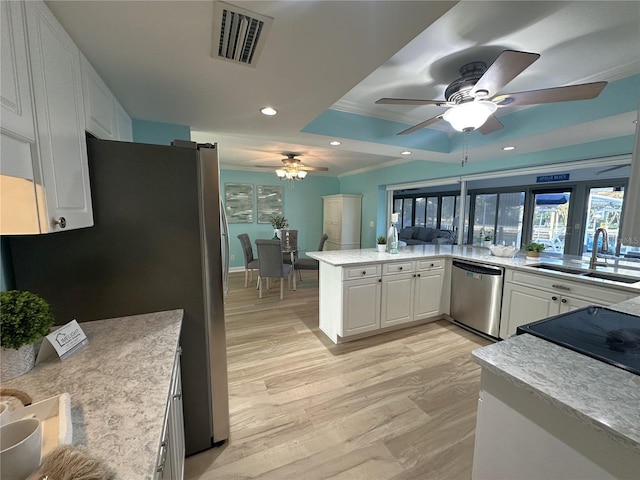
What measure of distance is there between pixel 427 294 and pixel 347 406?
1.79 metres

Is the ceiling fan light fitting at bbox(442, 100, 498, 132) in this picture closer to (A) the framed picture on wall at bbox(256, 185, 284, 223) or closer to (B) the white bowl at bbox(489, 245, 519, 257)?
(B) the white bowl at bbox(489, 245, 519, 257)

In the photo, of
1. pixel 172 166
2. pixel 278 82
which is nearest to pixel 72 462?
pixel 172 166

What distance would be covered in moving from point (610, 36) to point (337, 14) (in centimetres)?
178

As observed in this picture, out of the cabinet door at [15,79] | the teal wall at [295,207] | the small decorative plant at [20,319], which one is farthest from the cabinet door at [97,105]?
the teal wall at [295,207]

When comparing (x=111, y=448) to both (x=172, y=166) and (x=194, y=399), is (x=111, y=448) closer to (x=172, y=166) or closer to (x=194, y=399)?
(x=194, y=399)

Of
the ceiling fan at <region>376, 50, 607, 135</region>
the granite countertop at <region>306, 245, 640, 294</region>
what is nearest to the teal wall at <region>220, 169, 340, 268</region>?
the granite countertop at <region>306, 245, 640, 294</region>

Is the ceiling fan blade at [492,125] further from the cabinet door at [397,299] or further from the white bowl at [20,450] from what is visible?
the white bowl at [20,450]

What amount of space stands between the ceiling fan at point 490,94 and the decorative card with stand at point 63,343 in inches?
79.7

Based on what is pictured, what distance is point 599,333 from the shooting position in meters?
1.14

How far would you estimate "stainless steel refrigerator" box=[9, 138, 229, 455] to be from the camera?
1.26 metres

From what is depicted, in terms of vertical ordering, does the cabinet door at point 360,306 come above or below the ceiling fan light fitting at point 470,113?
below

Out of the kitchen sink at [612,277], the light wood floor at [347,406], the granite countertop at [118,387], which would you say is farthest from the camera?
the kitchen sink at [612,277]

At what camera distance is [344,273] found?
271cm

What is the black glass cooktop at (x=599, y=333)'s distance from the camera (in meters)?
0.95
